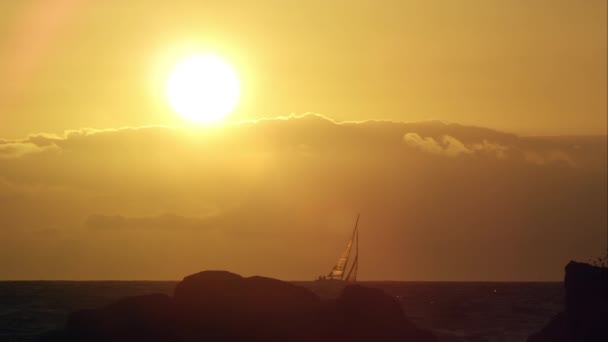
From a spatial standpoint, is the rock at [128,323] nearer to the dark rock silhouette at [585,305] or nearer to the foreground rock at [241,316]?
the foreground rock at [241,316]

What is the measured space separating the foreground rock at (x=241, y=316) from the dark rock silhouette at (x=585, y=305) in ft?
20.5

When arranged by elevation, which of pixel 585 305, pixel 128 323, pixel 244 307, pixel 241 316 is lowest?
pixel 128 323

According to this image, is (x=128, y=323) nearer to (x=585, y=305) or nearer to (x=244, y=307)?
(x=244, y=307)

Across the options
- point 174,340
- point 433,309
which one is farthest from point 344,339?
point 433,309

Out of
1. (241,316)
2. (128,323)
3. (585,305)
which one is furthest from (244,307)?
(585,305)

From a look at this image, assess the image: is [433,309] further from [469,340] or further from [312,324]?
[312,324]

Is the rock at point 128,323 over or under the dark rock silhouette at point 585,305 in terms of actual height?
under

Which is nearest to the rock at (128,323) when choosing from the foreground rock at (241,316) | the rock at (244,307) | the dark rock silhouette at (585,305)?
the foreground rock at (241,316)

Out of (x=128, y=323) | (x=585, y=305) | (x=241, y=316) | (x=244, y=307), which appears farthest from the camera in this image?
(x=585, y=305)

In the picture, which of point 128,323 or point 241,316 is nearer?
point 128,323

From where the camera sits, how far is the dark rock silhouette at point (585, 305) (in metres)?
45.4

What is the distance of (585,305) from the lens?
46156mm

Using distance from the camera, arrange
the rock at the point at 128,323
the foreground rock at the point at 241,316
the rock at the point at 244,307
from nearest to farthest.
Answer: the rock at the point at 128,323 < the foreground rock at the point at 241,316 < the rock at the point at 244,307

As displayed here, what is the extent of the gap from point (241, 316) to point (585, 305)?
15.0m
